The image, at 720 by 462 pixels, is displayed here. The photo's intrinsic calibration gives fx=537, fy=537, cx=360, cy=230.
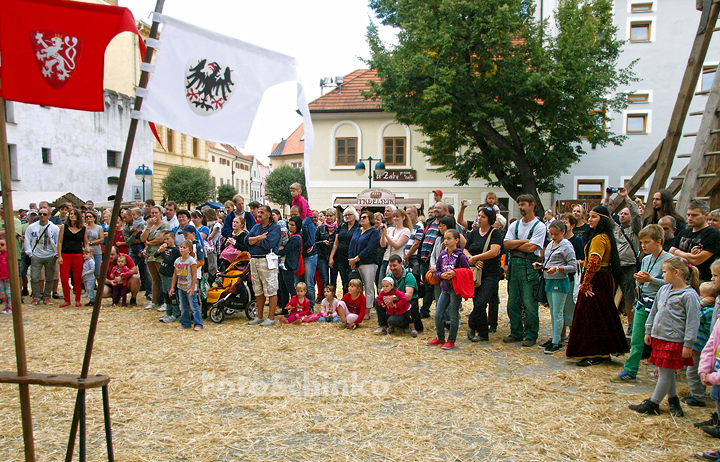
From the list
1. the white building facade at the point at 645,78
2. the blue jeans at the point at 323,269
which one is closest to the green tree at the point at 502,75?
the white building facade at the point at 645,78

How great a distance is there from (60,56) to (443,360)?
5270 millimetres

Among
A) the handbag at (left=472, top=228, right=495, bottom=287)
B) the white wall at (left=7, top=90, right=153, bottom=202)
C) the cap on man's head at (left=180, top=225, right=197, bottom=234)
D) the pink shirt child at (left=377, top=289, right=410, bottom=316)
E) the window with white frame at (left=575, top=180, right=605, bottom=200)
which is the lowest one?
the pink shirt child at (left=377, top=289, right=410, bottom=316)

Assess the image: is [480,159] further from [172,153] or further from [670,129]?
[172,153]

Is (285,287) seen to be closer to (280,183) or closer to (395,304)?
(395,304)

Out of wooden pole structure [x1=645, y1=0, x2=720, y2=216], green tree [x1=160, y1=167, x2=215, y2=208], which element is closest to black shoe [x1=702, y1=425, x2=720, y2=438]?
wooden pole structure [x1=645, y1=0, x2=720, y2=216]

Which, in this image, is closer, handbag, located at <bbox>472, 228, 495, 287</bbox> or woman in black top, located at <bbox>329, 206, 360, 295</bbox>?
handbag, located at <bbox>472, 228, 495, 287</bbox>

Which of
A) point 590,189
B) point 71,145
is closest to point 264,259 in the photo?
point 590,189

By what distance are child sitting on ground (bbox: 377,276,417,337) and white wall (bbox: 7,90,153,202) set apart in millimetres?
26995

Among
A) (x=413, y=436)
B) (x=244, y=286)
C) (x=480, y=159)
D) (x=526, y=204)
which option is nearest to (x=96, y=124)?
(x=480, y=159)

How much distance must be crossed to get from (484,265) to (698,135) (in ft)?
11.9

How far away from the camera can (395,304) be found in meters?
8.10

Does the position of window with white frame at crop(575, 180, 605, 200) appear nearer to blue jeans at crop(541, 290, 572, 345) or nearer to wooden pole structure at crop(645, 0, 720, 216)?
wooden pole structure at crop(645, 0, 720, 216)

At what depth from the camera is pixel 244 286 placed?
928 centimetres

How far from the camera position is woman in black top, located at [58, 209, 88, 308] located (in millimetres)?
10680
